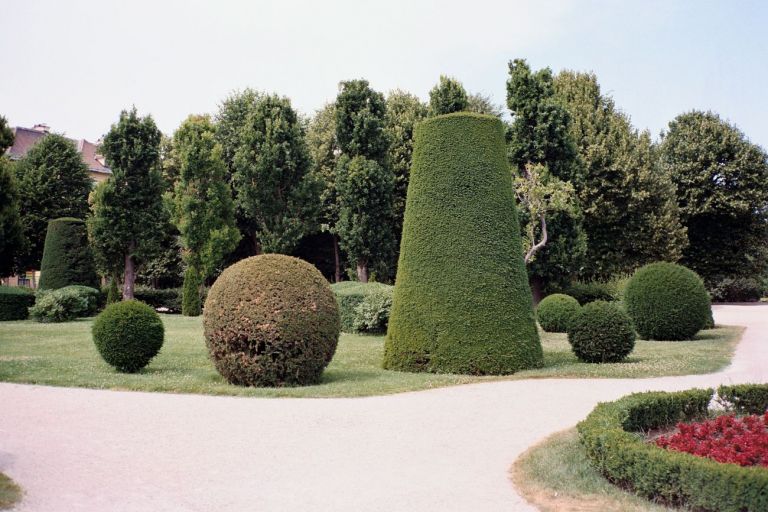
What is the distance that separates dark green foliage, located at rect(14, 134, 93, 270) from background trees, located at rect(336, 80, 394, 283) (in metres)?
19.7

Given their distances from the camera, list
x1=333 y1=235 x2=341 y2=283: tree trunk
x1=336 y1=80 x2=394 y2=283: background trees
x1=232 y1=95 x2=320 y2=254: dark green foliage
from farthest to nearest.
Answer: x1=333 y1=235 x2=341 y2=283: tree trunk → x1=232 y1=95 x2=320 y2=254: dark green foliage → x1=336 y1=80 x2=394 y2=283: background trees

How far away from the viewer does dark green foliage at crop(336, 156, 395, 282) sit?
33.2m

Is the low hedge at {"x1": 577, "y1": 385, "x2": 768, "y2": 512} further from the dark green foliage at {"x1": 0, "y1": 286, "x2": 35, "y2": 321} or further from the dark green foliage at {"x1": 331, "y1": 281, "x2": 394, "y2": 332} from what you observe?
the dark green foliage at {"x1": 0, "y1": 286, "x2": 35, "y2": 321}

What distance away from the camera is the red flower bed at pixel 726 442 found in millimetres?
5812

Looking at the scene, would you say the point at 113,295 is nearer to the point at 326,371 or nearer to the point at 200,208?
the point at 200,208

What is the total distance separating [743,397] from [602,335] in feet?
17.3

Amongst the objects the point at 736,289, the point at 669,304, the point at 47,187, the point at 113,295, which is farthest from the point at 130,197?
the point at 736,289

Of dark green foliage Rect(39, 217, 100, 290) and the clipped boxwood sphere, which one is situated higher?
dark green foliage Rect(39, 217, 100, 290)

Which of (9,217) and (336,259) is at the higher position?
(9,217)

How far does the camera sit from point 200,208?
112 ft

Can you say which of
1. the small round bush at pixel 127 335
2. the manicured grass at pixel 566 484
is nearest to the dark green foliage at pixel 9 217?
the small round bush at pixel 127 335

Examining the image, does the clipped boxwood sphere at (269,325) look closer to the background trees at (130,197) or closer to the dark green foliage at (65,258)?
the dark green foliage at (65,258)

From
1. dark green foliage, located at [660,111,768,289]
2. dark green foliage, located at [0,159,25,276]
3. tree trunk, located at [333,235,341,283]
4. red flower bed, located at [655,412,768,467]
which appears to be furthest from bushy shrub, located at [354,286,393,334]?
dark green foliage, located at [660,111,768,289]

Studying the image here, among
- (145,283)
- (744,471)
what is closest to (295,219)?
(145,283)
